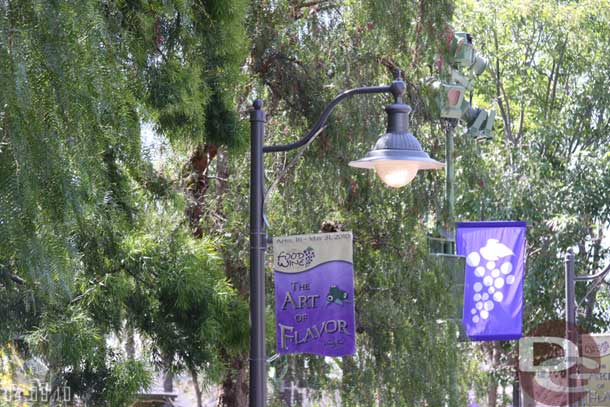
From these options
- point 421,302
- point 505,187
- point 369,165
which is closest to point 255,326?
point 369,165

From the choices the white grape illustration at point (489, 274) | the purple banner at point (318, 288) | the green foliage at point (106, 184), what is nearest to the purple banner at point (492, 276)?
the white grape illustration at point (489, 274)

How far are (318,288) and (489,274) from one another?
6.57 metres

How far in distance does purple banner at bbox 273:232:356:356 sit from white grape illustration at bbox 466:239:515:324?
5.90 metres

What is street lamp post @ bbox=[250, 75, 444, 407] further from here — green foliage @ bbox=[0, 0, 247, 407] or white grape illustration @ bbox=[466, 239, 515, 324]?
white grape illustration @ bbox=[466, 239, 515, 324]

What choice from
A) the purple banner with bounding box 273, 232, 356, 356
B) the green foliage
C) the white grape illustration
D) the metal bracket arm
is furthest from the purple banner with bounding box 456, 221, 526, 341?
the metal bracket arm

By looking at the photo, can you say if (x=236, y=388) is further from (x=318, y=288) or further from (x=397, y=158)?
(x=397, y=158)

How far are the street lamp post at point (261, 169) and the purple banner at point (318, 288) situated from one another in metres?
0.84

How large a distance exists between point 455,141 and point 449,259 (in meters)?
1.63

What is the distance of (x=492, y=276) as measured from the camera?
15.5 metres

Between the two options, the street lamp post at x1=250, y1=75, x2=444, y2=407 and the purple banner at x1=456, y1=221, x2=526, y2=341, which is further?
the purple banner at x1=456, y1=221, x2=526, y2=341

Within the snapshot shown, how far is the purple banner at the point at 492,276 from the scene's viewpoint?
49.8 ft

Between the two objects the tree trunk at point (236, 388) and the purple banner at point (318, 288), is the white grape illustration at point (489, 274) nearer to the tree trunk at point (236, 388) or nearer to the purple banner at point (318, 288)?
the tree trunk at point (236, 388)

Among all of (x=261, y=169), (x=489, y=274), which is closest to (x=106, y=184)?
(x=261, y=169)

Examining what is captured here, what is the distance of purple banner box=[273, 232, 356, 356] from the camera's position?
30.7 ft
